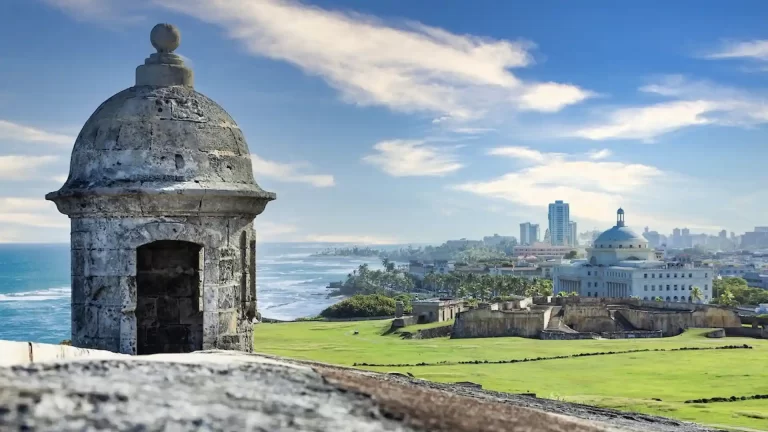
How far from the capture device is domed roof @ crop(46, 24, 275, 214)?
7.45m

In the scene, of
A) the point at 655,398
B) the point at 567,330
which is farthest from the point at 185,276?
the point at 567,330

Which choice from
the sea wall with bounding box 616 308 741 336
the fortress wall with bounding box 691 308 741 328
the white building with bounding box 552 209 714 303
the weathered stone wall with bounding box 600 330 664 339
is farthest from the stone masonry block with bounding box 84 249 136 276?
the white building with bounding box 552 209 714 303

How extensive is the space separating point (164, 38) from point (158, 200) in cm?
166

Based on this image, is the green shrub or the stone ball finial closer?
the stone ball finial

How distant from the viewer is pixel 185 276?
28.3 ft

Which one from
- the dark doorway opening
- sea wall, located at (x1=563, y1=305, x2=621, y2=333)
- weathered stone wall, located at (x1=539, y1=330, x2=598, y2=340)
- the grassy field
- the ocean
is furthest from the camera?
the ocean

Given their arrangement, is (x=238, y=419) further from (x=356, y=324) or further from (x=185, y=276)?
(x=356, y=324)

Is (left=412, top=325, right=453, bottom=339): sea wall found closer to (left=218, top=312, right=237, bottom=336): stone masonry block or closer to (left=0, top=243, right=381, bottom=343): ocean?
(left=0, top=243, right=381, bottom=343): ocean

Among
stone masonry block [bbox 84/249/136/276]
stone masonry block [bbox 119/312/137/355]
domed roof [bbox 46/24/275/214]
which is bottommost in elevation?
stone masonry block [bbox 119/312/137/355]

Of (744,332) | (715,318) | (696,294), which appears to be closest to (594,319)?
(715,318)

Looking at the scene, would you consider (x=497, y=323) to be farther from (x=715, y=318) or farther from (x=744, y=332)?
(x=744, y=332)

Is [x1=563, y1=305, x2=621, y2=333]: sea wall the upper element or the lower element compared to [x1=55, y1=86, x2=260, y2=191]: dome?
lower

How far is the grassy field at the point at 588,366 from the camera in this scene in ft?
89.7

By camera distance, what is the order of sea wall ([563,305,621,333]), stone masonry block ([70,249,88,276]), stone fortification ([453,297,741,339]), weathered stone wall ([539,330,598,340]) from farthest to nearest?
sea wall ([563,305,621,333]) → stone fortification ([453,297,741,339]) → weathered stone wall ([539,330,598,340]) → stone masonry block ([70,249,88,276])
